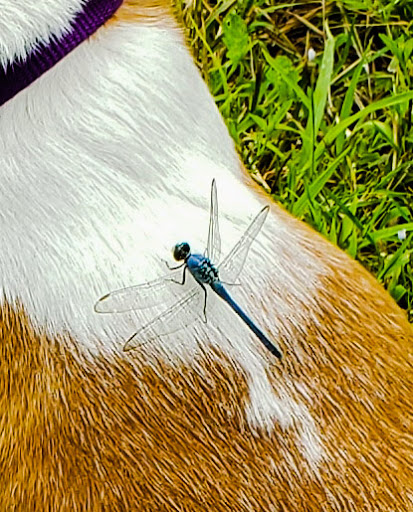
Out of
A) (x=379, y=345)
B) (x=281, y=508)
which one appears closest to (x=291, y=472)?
(x=281, y=508)

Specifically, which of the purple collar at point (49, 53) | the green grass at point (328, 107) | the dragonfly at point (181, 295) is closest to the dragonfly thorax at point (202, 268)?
the dragonfly at point (181, 295)

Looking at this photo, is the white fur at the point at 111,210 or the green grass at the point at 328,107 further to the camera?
the green grass at the point at 328,107

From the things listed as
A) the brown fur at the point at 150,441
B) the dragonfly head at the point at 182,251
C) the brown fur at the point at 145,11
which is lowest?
the brown fur at the point at 150,441

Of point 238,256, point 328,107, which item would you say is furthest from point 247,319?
point 328,107

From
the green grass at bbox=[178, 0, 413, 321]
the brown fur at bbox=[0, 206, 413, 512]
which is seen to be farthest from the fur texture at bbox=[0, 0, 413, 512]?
the green grass at bbox=[178, 0, 413, 321]

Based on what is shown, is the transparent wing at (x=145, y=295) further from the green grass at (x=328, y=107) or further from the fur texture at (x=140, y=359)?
the green grass at (x=328, y=107)

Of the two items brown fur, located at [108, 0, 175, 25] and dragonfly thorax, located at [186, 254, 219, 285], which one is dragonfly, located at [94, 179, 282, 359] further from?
brown fur, located at [108, 0, 175, 25]

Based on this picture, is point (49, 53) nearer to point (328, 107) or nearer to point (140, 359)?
point (140, 359)

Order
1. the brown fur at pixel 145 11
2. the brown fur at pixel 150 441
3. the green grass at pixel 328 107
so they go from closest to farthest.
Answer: the brown fur at pixel 150 441 < the brown fur at pixel 145 11 < the green grass at pixel 328 107
